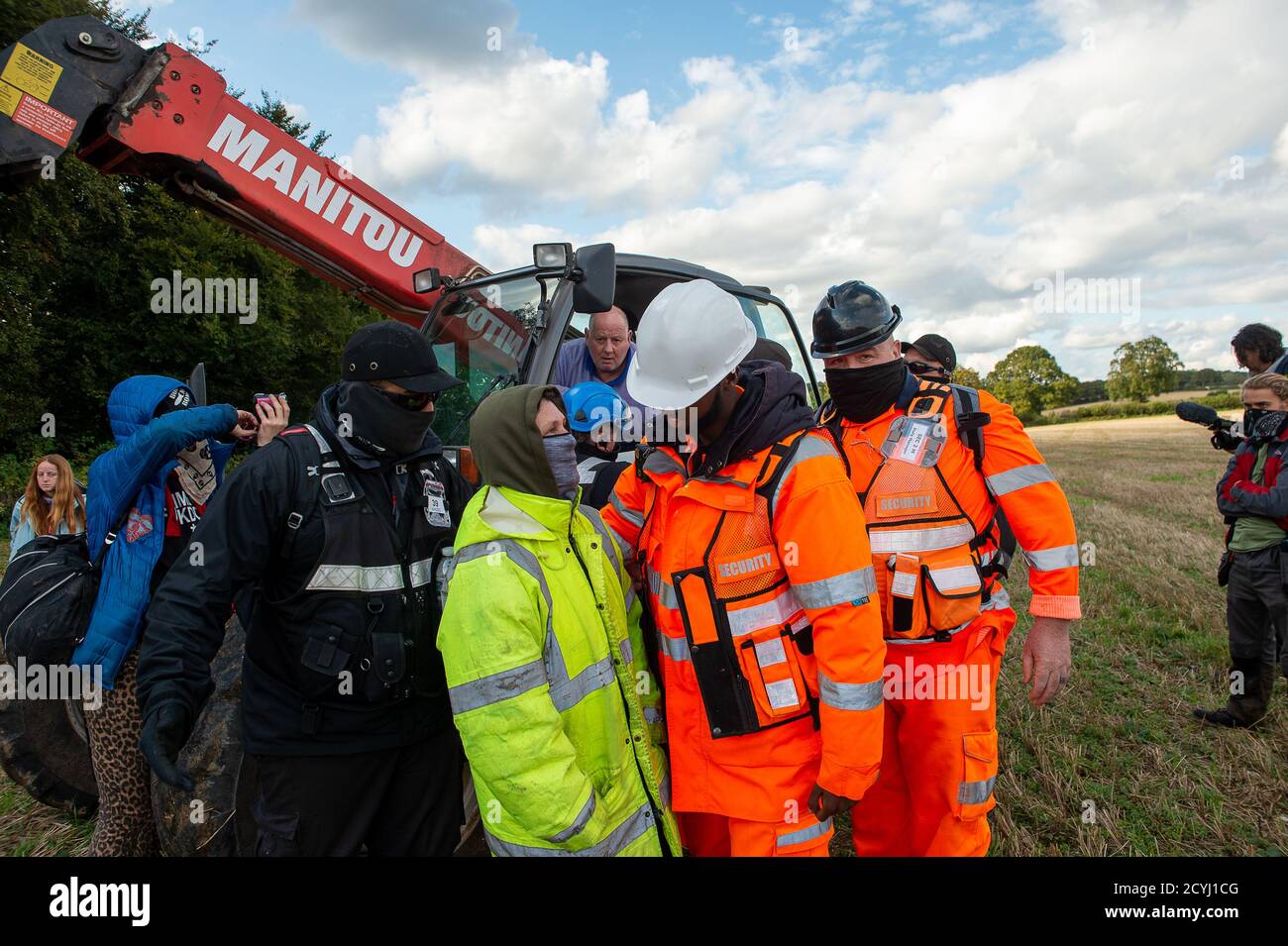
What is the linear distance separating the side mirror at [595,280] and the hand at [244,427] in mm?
1484

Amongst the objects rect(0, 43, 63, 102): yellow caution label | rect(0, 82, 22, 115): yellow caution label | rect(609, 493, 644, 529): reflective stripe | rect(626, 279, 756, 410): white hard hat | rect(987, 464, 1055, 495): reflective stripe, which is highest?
rect(0, 43, 63, 102): yellow caution label

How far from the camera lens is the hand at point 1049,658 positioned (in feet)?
8.07

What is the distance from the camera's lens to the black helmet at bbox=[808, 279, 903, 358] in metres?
2.50

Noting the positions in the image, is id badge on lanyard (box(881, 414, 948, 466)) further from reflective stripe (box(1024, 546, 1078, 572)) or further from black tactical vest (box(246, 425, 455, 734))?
black tactical vest (box(246, 425, 455, 734))

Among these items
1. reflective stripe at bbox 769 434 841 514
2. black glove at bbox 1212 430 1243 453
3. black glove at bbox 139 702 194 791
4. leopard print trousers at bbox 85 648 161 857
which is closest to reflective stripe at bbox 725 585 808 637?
reflective stripe at bbox 769 434 841 514

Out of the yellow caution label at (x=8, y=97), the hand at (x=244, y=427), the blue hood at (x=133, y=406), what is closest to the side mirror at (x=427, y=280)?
the hand at (x=244, y=427)

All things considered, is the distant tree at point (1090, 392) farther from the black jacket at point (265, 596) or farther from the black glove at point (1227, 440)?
the black jacket at point (265, 596)

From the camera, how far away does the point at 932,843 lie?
2477 mm

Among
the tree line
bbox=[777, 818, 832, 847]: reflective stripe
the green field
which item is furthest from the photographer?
the tree line

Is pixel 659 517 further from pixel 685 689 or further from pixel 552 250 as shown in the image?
pixel 552 250

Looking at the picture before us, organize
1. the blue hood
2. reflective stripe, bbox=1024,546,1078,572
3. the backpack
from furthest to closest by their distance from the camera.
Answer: the blue hood → the backpack → reflective stripe, bbox=1024,546,1078,572

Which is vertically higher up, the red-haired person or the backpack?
the red-haired person

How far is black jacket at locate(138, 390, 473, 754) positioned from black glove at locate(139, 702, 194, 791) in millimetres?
30

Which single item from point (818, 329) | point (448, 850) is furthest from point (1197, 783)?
point (448, 850)
